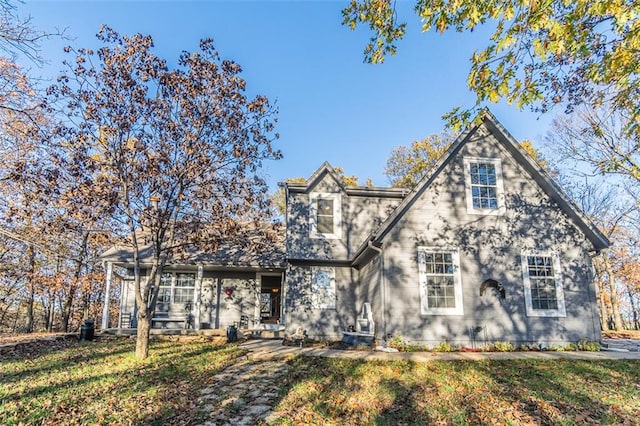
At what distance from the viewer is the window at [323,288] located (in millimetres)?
14031

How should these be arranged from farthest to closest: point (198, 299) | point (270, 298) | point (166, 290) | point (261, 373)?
point (270, 298), point (166, 290), point (198, 299), point (261, 373)

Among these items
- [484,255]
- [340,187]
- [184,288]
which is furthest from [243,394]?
[184,288]

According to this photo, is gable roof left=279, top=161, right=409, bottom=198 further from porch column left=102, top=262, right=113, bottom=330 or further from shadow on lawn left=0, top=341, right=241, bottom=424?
porch column left=102, top=262, right=113, bottom=330

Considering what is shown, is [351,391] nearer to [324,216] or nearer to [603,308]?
[324,216]

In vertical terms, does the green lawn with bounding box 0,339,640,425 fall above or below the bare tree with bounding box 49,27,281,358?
below

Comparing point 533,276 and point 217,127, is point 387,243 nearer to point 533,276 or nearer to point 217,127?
point 533,276

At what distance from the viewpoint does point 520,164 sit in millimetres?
12406

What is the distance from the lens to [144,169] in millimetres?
9531

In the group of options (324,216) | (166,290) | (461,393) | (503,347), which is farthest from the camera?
(166,290)

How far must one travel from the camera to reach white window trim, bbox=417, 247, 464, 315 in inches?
432

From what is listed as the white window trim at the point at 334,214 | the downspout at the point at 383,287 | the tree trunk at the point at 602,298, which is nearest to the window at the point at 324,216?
the white window trim at the point at 334,214

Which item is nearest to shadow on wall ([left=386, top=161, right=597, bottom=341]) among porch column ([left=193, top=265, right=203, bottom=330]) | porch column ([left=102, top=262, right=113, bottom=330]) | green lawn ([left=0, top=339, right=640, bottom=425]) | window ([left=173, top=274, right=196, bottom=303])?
green lawn ([left=0, top=339, right=640, bottom=425])

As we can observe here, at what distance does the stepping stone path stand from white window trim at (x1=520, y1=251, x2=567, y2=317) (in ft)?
24.6

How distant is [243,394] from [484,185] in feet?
31.3
